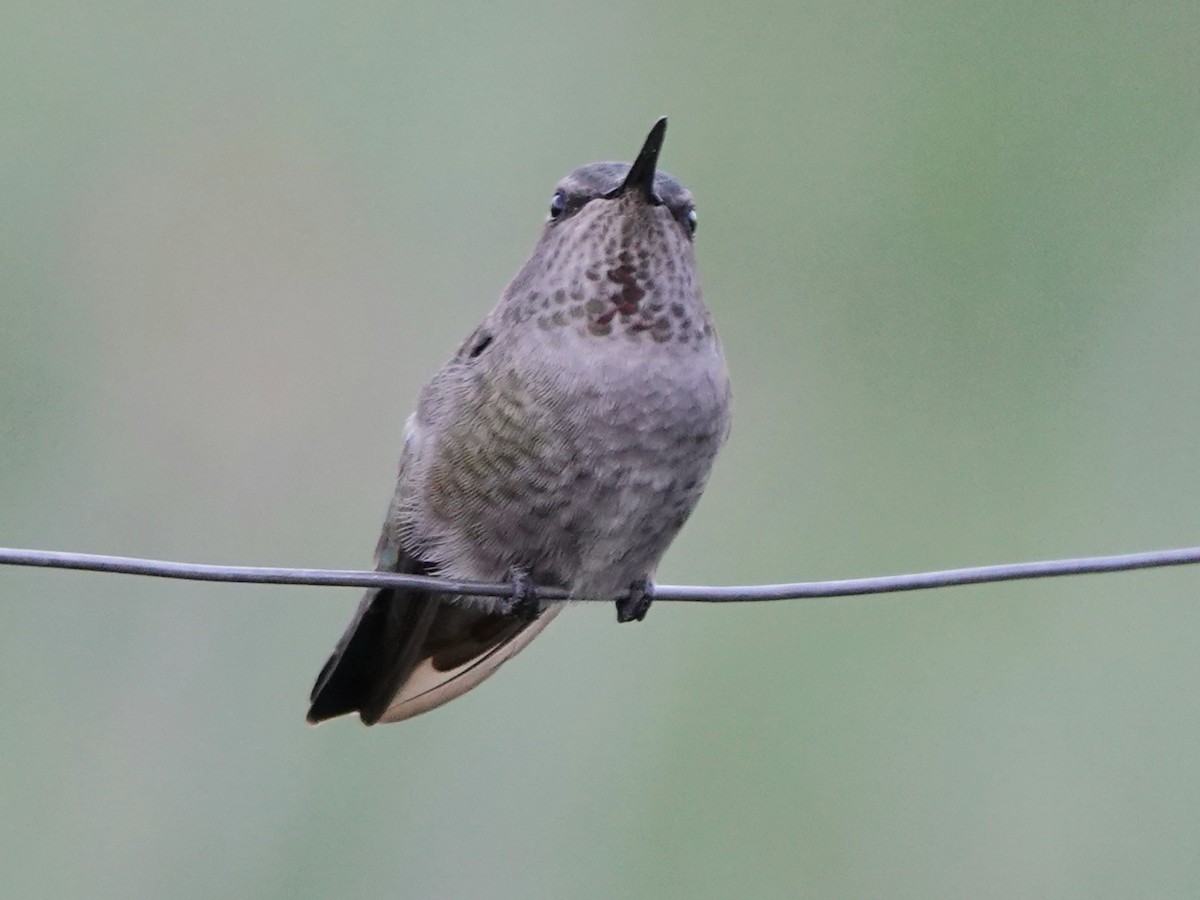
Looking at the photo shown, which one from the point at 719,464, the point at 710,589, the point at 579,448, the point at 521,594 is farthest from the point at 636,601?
the point at 719,464

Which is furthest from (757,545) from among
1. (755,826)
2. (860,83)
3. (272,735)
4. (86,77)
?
(86,77)

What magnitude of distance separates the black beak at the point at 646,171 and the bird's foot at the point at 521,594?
745mm

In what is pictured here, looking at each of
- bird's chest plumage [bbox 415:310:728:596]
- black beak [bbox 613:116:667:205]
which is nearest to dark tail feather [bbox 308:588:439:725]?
bird's chest plumage [bbox 415:310:728:596]

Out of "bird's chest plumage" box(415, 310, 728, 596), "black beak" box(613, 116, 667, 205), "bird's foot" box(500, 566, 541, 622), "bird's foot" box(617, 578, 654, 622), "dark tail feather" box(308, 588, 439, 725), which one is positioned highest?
"black beak" box(613, 116, 667, 205)

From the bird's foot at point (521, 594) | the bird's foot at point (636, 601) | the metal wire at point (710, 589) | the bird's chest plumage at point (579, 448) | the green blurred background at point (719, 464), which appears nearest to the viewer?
the metal wire at point (710, 589)

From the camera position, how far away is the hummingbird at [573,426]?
9.98ft

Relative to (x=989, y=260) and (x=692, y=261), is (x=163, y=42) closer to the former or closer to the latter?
(x=989, y=260)

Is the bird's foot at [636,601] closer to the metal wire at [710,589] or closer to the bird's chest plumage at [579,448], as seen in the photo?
the bird's chest plumage at [579,448]

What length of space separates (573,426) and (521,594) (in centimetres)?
37

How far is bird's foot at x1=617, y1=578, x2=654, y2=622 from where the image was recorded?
3.35 meters

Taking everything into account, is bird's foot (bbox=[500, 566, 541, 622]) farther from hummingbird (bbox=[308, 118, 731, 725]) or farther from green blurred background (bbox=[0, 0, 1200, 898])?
green blurred background (bbox=[0, 0, 1200, 898])

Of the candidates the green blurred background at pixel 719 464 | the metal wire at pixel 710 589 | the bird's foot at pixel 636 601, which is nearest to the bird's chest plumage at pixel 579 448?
the bird's foot at pixel 636 601

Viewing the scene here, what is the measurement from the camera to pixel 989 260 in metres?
5.72

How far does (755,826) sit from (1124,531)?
1.41 metres
